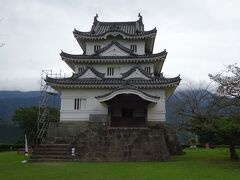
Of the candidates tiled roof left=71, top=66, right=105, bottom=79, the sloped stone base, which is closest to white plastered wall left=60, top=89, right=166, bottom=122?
tiled roof left=71, top=66, right=105, bottom=79

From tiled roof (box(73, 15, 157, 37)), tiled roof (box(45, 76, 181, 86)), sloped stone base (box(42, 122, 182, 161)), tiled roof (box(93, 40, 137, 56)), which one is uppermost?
tiled roof (box(73, 15, 157, 37))

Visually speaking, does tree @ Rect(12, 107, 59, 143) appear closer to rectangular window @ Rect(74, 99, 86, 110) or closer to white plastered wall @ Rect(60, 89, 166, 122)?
white plastered wall @ Rect(60, 89, 166, 122)

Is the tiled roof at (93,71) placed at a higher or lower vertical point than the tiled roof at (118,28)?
lower

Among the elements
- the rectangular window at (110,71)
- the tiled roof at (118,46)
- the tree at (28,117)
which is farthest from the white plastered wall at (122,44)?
the tree at (28,117)

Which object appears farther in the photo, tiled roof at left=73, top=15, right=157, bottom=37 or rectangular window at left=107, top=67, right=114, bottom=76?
tiled roof at left=73, top=15, right=157, bottom=37

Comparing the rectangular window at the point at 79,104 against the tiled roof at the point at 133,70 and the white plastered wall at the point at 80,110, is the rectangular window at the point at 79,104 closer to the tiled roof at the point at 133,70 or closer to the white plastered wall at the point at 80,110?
the white plastered wall at the point at 80,110

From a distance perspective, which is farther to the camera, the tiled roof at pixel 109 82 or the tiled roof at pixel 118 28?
the tiled roof at pixel 118 28

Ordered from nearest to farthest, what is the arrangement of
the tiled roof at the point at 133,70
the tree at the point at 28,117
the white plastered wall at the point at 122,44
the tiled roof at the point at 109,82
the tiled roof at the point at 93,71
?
the tiled roof at the point at 109,82, the tiled roof at the point at 133,70, the tiled roof at the point at 93,71, the white plastered wall at the point at 122,44, the tree at the point at 28,117

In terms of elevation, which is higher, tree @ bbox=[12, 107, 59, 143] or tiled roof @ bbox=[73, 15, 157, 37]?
tiled roof @ bbox=[73, 15, 157, 37]

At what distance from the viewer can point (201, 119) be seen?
21.0m

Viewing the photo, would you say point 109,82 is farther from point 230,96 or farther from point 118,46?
point 230,96

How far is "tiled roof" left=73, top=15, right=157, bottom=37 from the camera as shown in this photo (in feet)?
92.9

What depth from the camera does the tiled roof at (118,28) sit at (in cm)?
2831

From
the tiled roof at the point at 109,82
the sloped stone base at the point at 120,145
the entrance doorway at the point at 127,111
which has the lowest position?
the sloped stone base at the point at 120,145
